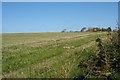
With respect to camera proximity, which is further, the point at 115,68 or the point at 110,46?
the point at 110,46

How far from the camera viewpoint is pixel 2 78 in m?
14.0

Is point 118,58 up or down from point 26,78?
up

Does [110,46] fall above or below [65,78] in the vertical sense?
above

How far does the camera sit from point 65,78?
1177 centimetres

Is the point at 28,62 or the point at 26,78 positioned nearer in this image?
the point at 26,78

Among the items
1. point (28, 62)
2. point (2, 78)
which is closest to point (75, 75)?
point (2, 78)

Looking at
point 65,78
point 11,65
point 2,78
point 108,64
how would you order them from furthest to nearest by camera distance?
point 11,65 < point 2,78 < point 108,64 < point 65,78

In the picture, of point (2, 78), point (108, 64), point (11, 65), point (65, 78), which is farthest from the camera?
point (11, 65)

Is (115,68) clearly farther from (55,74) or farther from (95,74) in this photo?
(55,74)

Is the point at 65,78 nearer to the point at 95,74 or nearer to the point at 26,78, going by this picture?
the point at 95,74

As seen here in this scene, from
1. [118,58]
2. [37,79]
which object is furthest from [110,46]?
[37,79]

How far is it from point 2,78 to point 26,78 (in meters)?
1.34

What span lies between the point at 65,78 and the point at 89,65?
65.2 inches

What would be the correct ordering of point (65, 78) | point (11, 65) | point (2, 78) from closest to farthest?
point (65, 78) < point (2, 78) < point (11, 65)
